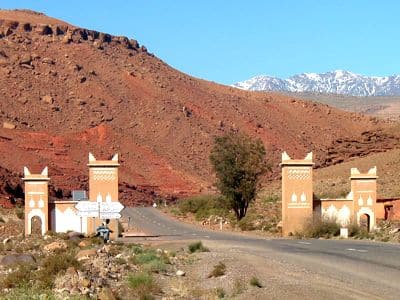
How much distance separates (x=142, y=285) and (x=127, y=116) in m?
99.3

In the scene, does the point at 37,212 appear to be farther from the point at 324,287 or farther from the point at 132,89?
the point at 132,89

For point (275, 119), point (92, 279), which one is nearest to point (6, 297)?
point (92, 279)

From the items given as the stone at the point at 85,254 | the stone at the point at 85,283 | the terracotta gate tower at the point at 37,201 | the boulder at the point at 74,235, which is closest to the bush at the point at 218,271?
the stone at the point at 85,283

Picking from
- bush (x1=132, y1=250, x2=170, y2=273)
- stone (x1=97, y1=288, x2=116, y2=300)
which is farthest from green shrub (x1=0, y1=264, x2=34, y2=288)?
bush (x1=132, y1=250, x2=170, y2=273)

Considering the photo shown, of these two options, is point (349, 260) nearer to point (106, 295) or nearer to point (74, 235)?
point (106, 295)

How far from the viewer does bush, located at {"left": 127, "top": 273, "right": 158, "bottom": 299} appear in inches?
698

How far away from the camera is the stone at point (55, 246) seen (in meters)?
31.2

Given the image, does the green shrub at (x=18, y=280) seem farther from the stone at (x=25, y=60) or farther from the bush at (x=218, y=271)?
the stone at (x=25, y=60)

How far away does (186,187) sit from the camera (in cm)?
9938

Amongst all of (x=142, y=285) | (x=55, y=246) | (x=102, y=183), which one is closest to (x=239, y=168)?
(x=102, y=183)

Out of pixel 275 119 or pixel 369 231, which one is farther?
pixel 275 119

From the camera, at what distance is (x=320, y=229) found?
1593 inches

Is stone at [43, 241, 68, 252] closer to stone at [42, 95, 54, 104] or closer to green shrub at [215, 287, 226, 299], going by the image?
green shrub at [215, 287, 226, 299]

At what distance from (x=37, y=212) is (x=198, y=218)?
2510 cm
